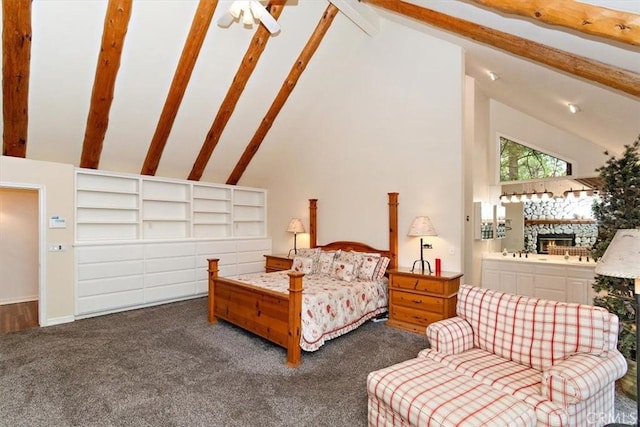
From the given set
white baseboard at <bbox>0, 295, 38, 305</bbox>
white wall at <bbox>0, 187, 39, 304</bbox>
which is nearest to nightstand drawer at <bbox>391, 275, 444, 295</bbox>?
white wall at <bbox>0, 187, 39, 304</bbox>

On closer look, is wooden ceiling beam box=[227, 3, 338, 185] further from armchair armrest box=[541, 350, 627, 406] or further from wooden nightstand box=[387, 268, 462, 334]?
armchair armrest box=[541, 350, 627, 406]

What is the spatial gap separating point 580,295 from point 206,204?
6.60 m

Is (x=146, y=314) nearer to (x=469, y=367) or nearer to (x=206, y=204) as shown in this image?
(x=206, y=204)

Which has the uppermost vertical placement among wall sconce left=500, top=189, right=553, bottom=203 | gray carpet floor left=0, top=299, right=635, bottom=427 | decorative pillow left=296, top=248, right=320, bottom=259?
wall sconce left=500, top=189, right=553, bottom=203

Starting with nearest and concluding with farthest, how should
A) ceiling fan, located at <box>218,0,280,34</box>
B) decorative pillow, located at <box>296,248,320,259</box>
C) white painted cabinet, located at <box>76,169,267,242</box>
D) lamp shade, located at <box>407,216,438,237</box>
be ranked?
1. ceiling fan, located at <box>218,0,280,34</box>
2. lamp shade, located at <box>407,216,438,237</box>
3. white painted cabinet, located at <box>76,169,267,242</box>
4. decorative pillow, located at <box>296,248,320,259</box>

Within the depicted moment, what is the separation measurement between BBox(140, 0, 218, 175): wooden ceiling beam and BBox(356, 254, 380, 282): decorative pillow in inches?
141

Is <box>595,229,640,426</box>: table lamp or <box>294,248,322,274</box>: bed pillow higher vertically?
<box>595,229,640,426</box>: table lamp

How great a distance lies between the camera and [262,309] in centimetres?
386

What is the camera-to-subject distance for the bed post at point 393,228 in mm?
5098

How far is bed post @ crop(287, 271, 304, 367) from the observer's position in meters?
3.34

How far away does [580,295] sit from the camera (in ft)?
14.9

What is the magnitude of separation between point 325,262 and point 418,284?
5.04 feet

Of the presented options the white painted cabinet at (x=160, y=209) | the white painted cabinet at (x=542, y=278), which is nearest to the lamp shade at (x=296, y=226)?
the white painted cabinet at (x=160, y=209)

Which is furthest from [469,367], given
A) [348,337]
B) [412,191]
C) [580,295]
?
[580,295]
